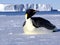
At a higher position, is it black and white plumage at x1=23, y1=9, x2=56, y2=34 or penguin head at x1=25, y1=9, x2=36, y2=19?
penguin head at x1=25, y1=9, x2=36, y2=19

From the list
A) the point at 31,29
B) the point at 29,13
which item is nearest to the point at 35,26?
the point at 31,29

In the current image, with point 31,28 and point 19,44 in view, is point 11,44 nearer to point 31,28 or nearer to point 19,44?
point 19,44

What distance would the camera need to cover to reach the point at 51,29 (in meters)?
8.77

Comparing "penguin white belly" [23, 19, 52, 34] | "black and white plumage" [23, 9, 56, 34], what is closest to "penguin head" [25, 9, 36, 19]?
"black and white plumage" [23, 9, 56, 34]

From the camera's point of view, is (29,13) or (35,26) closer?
(35,26)

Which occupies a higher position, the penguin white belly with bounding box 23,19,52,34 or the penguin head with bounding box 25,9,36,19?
the penguin head with bounding box 25,9,36,19

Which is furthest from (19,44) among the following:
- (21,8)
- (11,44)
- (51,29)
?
(21,8)

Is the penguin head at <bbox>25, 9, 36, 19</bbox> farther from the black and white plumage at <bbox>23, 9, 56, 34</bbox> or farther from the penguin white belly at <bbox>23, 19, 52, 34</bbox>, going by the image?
the penguin white belly at <bbox>23, 19, 52, 34</bbox>

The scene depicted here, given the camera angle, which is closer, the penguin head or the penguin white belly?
the penguin white belly

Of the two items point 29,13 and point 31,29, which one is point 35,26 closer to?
point 31,29

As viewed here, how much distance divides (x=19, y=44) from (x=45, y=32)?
221cm

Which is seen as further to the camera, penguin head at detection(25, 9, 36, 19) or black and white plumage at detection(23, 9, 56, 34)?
penguin head at detection(25, 9, 36, 19)

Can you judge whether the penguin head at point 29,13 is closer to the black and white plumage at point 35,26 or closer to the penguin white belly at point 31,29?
the black and white plumage at point 35,26

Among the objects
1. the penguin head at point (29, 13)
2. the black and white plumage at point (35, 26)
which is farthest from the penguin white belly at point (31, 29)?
the penguin head at point (29, 13)
